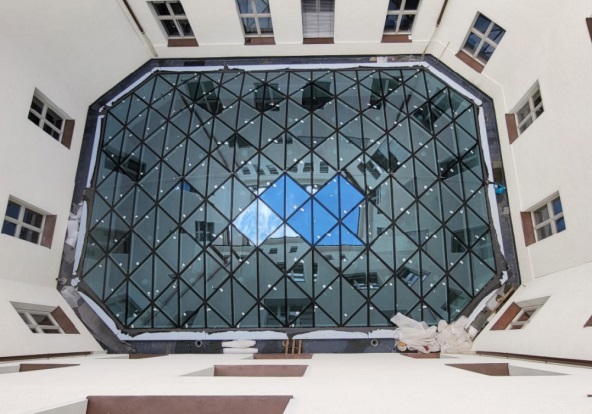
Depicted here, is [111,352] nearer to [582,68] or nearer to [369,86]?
[369,86]

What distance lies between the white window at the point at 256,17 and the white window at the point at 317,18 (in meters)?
1.62

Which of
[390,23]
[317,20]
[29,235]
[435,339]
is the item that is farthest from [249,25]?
[435,339]

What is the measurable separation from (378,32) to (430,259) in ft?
34.3

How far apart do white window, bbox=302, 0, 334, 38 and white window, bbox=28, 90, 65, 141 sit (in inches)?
449

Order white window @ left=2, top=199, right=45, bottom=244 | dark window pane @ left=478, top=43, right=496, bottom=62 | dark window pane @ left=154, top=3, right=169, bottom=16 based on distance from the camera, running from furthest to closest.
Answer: dark window pane @ left=154, top=3, right=169, bottom=16 → dark window pane @ left=478, top=43, right=496, bottom=62 → white window @ left=2, top=199, right=45, bottom=244

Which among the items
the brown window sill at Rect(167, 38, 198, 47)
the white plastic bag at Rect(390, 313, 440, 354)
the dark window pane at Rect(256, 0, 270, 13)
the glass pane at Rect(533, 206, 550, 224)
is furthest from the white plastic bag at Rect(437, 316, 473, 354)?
the brown window sill at Rect(167, 38, 198, 47)

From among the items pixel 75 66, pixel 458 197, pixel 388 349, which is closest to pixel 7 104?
pixel 75 66

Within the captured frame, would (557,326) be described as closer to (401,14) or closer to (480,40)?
(480,40)

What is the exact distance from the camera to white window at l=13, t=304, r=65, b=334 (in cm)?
1342

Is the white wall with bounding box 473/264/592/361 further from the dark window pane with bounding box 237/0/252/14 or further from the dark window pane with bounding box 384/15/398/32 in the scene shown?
the dark window pane with bounding box 237/0/252/14

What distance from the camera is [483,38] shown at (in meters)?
16.4

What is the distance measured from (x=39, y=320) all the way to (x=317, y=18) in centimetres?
1655

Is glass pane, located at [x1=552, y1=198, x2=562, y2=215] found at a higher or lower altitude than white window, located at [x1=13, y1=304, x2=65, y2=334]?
higher

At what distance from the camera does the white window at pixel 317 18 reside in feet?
58.6
